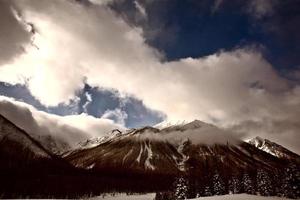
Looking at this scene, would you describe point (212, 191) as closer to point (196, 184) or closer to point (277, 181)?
point (196, 184)

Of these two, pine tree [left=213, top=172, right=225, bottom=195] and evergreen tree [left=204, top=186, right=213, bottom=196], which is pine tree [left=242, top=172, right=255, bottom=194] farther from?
evergreen tree [left=204, top=186, right=213, bottom=196]

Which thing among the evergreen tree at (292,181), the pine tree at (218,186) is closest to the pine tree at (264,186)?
the pine tree at (218,186)

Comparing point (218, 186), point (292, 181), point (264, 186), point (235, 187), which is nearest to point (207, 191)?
point (218, 186)

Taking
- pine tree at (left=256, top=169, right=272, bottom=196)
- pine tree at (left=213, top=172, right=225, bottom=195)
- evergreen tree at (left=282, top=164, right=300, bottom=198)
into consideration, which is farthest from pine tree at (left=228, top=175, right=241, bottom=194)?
evergreen tree at (left=282, top=164, right=300, bottom=198)

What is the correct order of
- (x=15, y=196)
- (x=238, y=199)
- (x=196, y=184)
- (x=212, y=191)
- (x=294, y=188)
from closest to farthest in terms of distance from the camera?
(x=238, y=199), (x=294, y=188), (x=212, y=191), (x=196, y=184), (x=15, y=196)

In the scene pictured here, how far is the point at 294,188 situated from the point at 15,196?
13406 centimetres

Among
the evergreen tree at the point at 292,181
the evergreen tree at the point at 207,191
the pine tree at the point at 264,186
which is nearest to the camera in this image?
the evergreen tree at the point at 292,181

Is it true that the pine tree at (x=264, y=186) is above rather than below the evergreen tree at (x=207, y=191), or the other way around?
above

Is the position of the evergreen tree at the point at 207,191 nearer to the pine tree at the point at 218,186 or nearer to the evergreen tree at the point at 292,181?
the pine tree at the point at 218,186

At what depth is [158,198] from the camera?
192000 millimetres

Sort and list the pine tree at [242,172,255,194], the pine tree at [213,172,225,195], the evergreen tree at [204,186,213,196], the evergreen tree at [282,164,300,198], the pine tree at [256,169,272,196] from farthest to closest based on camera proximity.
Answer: the evergreen tree at [204,186,213,196] < the pine tree at [213,172,225,195] < the pine tree at [242,172,255,194] < the pine tree at [256,169,272,196] < the evergreen tree at [282,164,300,198]

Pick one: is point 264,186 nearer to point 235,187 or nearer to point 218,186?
point 235,187

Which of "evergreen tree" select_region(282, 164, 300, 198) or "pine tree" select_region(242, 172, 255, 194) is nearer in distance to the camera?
"evergreen tree" select_region(282, 164, 300, 198)

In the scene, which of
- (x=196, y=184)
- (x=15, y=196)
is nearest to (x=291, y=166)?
(x=196, y=184)
